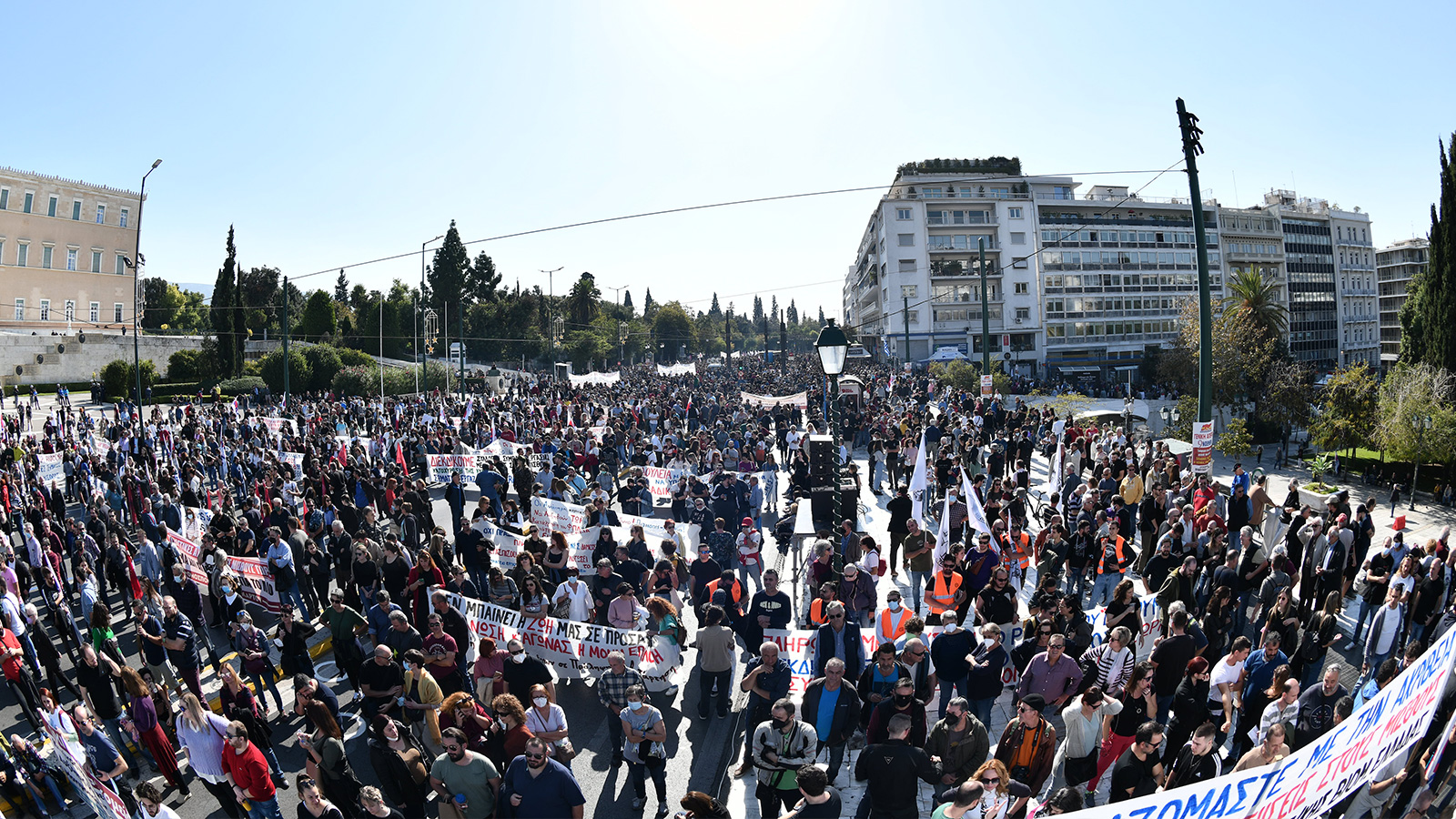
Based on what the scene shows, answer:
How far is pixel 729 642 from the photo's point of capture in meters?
8.45

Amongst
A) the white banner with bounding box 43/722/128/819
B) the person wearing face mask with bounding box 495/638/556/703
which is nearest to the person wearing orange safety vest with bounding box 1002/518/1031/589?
the person wearing face mask with bounding box 495/638/556/703

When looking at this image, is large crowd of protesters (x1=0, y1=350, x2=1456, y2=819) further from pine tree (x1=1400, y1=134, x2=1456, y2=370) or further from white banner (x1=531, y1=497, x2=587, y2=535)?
pine tree (x1=1400, y1=134, x2=1456, y2=370)

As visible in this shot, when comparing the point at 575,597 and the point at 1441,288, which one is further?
the point at 1441,288

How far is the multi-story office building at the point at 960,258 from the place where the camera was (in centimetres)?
7900

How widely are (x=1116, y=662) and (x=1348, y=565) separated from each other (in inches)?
203

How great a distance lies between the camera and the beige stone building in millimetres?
69000

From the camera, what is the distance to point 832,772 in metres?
7.29

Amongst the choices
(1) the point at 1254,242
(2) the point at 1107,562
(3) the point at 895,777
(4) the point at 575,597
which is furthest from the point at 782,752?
(1) the point at 1254,242

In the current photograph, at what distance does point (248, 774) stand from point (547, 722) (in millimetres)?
2298

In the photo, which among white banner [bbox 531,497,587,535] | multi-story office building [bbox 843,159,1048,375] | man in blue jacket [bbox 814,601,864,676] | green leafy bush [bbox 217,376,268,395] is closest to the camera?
man in blue jacket [bbox 814,601,864,676]

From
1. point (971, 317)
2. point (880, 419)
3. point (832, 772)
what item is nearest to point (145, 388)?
point (880, 419)

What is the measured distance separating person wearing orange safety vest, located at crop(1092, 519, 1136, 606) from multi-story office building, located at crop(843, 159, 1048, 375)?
224 feet

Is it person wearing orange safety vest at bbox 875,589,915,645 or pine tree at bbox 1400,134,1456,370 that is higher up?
pine tree at bbox 1400,134,1456,370

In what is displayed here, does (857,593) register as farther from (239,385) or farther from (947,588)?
(239,385)
